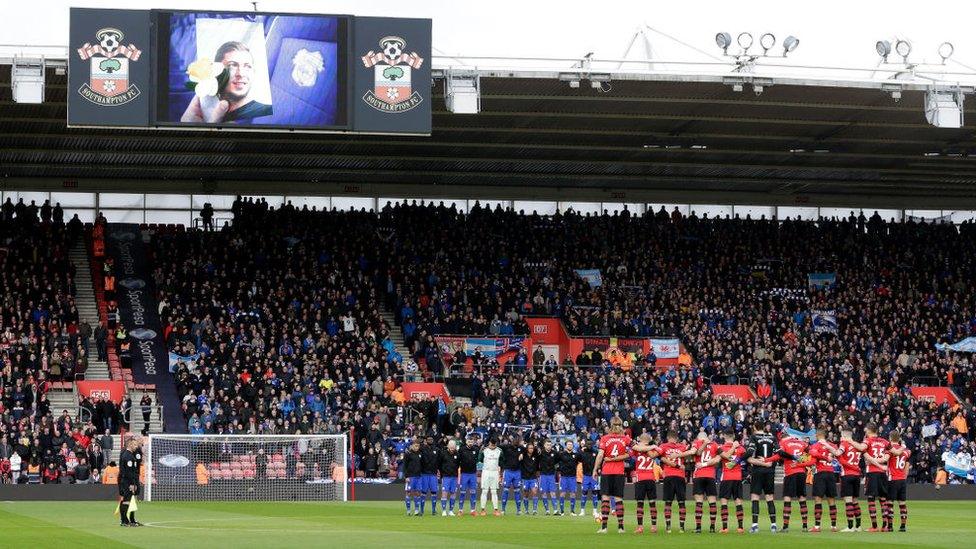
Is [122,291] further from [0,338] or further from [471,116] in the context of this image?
[471,116]

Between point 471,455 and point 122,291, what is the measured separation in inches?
941

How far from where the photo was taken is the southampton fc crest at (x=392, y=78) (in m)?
40.9

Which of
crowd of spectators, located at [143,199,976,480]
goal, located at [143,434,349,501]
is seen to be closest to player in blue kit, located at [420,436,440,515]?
goal, located at [143,434,349,501]

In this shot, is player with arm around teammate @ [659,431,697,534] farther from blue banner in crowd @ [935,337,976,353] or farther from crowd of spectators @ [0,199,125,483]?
blue banner in crowd @ [935,337,976,353]

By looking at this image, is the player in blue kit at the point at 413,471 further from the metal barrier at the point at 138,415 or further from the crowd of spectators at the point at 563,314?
the metal barrier at the point at 138,415

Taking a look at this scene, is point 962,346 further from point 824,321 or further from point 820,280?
point 820,280

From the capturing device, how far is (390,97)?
4097 cm

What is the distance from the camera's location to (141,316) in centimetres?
5284

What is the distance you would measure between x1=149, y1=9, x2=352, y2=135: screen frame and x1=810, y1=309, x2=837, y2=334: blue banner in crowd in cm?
2458

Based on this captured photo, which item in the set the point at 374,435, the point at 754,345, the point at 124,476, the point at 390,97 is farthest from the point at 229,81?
the point at 754,345

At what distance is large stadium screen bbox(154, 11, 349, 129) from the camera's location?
133ft

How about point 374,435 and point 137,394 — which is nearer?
point 374,435

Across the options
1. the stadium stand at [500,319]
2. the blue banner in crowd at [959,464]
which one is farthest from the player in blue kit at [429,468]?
the blue banner in crowd at [959,464]

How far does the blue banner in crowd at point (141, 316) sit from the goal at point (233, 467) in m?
3.91
